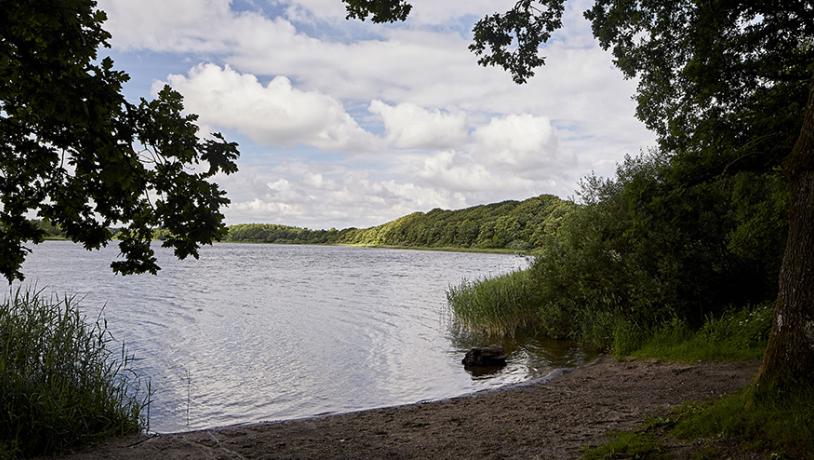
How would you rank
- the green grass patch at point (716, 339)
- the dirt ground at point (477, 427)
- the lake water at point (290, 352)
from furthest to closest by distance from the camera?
the lake water at point (290, 352)
the green grass patch at point (716, 339)
the dirt ground at point (477, 427)

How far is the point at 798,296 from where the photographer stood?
6.41 metres

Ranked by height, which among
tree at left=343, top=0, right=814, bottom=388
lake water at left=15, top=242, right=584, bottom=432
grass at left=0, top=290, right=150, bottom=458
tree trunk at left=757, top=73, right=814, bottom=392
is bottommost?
lake water at left=15, top=242, right=584, bottom=432

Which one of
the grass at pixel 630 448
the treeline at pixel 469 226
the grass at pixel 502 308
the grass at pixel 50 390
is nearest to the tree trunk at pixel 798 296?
the grass at pixel 630 448

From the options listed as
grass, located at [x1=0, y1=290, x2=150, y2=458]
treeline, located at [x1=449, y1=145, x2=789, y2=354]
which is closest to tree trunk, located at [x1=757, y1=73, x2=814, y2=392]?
treeline, located at [x1=449, y1=145, x2=789, y2=354]

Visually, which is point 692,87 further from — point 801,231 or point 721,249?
point 801,231

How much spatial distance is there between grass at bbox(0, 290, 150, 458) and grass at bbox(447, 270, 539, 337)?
14233mm

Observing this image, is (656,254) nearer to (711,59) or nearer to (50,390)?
→ (711,59)

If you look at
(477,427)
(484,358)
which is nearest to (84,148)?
(477,427)

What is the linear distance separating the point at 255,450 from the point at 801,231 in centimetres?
809

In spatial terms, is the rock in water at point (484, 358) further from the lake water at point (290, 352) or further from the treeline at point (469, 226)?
the treeline at point (469, 226)

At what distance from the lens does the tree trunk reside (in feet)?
20.7

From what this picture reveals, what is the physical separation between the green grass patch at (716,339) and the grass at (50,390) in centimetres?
1248

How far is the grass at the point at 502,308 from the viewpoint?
2211 cm

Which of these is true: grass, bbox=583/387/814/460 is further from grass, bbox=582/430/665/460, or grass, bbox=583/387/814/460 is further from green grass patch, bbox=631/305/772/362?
green grass patch, bbox=631/305/772/362
